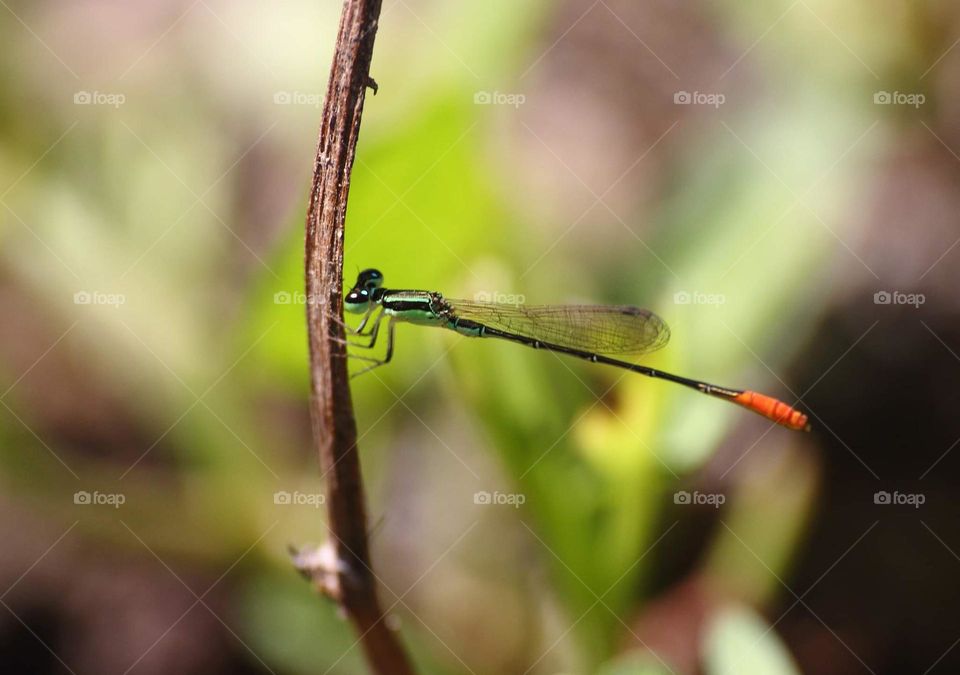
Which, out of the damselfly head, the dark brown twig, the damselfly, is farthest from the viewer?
the damselfly

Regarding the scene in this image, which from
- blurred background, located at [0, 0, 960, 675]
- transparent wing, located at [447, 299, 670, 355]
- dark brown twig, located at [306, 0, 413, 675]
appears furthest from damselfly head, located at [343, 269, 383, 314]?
dark brown twig, located at [306, 0, 413, 675]

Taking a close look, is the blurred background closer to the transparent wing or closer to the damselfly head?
the transparent wing

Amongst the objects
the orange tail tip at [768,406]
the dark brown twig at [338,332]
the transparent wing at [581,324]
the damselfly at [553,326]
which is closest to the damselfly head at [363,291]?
the damselfly at [553,326]

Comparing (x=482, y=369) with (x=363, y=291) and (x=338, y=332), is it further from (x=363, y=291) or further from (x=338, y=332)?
(x=338, y=332)

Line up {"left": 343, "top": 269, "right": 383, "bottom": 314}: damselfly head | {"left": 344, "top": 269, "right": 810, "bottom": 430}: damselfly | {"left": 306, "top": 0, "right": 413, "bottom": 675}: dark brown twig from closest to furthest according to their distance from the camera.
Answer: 1. {"left": 306, "top": 0, "right": 413, "bottom": 675}: dark brown twig
2. {"left": 343, "top": 269, "right": 383, "bottom": 314}: damselfly head
3. {"left": 344, "top": 269, "right": 810, "bottom": 430}: damselfly

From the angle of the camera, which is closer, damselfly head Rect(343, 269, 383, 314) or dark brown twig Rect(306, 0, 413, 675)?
dark brown twig Rect(306, 0, 413, 675)

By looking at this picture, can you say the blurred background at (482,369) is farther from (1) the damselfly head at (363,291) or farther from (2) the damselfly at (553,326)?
(1) the damselfly head at (363,291)
